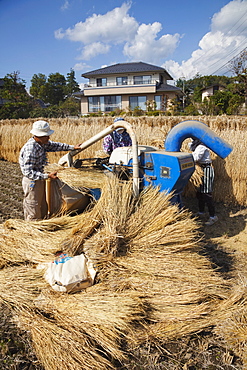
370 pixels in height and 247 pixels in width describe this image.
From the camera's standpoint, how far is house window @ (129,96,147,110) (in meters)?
33.5

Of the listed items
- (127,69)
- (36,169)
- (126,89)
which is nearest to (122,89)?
(126,89)

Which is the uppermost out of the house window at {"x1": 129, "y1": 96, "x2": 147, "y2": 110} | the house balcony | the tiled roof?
the tiled roof

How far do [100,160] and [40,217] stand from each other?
1.15 m

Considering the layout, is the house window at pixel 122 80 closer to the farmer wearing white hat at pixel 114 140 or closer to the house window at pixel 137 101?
the house window at pixel 137 101

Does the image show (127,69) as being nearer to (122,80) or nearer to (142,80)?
(122,80)

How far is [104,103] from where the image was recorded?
1393 inches

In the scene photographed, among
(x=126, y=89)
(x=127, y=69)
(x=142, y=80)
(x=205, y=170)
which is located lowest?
(x=205, y=170)

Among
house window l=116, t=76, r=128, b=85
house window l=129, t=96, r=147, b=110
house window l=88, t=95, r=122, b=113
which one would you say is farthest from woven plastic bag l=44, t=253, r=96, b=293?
house window l=116, t=76, r=128, b=85

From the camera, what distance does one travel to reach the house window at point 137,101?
33.5m

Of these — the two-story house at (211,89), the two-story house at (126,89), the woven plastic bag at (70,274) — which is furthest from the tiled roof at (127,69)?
the woven plastic bag at (70,274)

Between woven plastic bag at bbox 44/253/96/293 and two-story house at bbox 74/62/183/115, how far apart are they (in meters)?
30.2

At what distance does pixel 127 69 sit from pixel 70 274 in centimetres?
3531

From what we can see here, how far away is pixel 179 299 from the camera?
2.39 metres

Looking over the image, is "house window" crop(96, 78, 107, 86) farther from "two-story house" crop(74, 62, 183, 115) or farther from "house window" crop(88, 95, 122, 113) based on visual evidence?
"house window" crop(88, 95, 122, 113)
